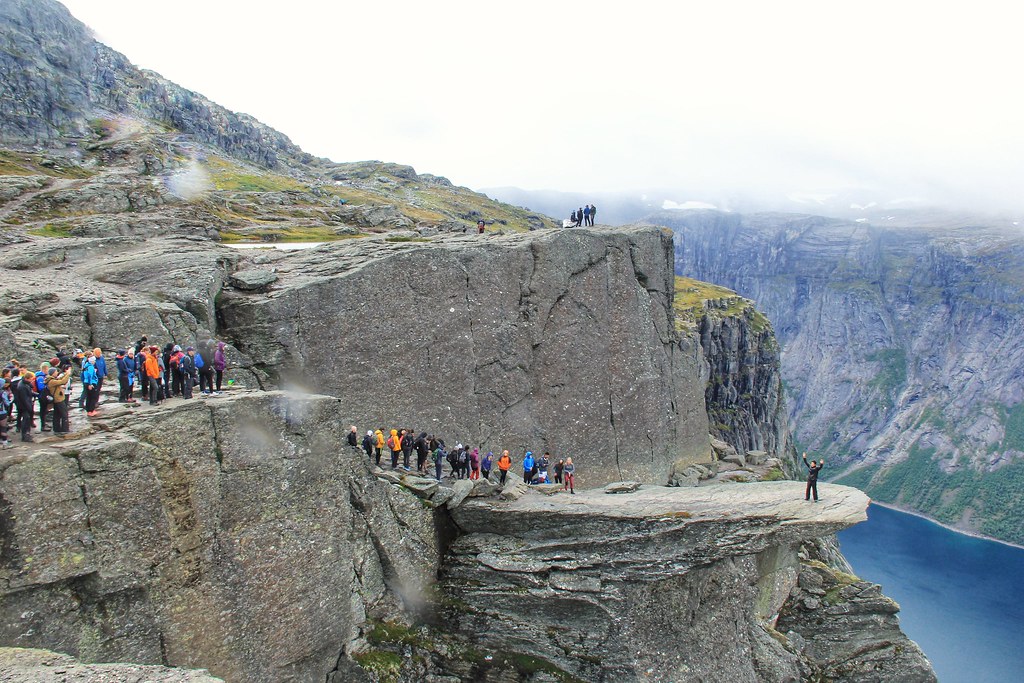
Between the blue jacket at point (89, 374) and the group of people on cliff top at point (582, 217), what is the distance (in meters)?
30.0

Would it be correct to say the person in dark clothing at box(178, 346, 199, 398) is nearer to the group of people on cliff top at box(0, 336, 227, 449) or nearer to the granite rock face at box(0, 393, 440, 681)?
the group of people on cliff top at box(0, 336, 227, 449)

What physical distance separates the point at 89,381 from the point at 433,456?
53.6 feet

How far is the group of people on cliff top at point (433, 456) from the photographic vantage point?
3080 centimetres

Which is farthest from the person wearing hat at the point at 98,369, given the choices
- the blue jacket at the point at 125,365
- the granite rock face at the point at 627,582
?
the granite rock face at the point at 627,582

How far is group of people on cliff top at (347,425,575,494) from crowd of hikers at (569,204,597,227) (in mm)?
17177

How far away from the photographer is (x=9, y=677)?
1645 cm

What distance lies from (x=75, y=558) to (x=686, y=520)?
71.9ft

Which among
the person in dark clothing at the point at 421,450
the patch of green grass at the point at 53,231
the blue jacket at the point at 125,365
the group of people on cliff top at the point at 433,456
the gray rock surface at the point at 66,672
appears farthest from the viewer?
the patch of green grass at the point at 53,231

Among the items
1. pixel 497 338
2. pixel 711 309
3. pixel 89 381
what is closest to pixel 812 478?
pixel 497 338

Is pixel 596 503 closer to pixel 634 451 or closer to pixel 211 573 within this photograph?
pixel 634 451

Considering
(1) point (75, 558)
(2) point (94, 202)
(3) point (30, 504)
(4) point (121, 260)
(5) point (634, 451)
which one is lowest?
(5) point (634, 451)

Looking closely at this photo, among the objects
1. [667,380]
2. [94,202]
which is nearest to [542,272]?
[667,380]

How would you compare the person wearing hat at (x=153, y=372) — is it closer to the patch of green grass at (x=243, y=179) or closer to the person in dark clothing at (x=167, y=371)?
the person in dark clothing at (x=167, y=371)

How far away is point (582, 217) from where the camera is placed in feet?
156
